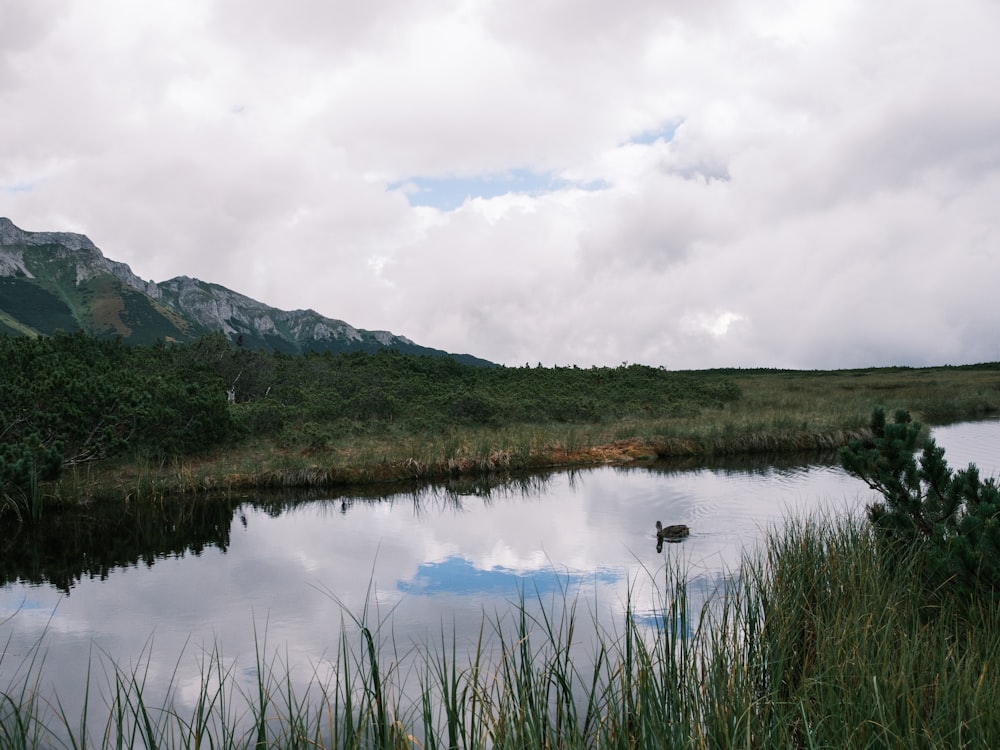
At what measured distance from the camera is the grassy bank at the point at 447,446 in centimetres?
1816

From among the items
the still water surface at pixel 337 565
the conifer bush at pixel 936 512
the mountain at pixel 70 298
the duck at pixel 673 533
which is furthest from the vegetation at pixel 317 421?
the mountain at pixel 70 298

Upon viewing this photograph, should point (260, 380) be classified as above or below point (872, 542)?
above

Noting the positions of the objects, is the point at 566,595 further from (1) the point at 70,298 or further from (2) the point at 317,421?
(1) the point at 70,298

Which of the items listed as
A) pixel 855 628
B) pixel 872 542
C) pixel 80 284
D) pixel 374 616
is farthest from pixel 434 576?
pixel 80 284

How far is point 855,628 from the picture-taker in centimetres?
467

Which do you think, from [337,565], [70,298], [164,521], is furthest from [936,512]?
[70,298]

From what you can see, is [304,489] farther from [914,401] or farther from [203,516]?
[914,401]

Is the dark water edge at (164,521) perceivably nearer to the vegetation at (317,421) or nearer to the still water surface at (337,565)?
the still water surface at (337,565)

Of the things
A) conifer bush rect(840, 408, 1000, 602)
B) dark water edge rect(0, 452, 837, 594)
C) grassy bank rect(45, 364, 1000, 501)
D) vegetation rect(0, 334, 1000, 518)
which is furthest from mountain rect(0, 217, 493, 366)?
conifer bush rect(840, 408, 1000, 602)

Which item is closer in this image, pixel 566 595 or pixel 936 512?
pixel 936 512

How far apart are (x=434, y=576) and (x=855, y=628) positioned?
7.54 meters

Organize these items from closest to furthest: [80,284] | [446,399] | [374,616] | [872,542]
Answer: [872,542]
[374,616]
[446,399]
[80,284]

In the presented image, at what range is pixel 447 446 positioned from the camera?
21.7 meters

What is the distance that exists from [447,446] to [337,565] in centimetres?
1002
